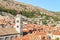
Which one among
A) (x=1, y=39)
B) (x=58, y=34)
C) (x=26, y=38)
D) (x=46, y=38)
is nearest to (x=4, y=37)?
(x=1, y=39)

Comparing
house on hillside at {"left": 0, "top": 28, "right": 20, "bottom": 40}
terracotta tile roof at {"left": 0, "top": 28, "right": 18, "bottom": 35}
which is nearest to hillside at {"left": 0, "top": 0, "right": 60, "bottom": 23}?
terracotta tile roof at {"left": 0, "top": 28, "right": 18, "bottom": 35}

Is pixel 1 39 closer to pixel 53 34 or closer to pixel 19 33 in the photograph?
pixel 19 33

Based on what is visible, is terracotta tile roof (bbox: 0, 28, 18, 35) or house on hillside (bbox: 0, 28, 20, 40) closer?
house on hillside (bbox: 0, 28, 20, 40)

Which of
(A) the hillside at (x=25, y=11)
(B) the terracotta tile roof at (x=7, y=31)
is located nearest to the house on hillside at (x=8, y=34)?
(B) the terracotta tile roof at (x=7, y=31)

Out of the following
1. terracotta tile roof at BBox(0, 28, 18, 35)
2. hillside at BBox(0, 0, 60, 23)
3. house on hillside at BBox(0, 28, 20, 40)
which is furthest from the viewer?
hillside at BBox(0, 0, 60, 23)

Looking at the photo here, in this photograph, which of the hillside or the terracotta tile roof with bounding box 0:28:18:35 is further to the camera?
the hillside

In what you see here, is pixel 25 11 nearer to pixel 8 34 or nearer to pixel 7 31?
pixel 7 31

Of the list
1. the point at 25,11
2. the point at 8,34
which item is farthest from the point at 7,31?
the point at 25,11

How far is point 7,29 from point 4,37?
4249 millimetres

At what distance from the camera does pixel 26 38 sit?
5281 cm

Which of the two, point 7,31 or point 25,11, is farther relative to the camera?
point 25,11

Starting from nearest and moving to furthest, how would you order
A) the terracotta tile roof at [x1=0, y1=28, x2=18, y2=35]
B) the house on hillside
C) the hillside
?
1. the house on hillside
2. the terracotta tile roof at [x1=0, y1=28, x2=18, y2=35]
3. the hillside

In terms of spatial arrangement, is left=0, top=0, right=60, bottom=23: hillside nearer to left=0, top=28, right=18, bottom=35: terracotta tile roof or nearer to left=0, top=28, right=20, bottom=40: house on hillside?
left=0, top=28, right=18, bottom=35: terracotta tile roof

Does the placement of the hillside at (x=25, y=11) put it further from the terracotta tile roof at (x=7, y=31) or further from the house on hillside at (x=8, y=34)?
the house on hillside at (x=8, y=34)
